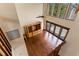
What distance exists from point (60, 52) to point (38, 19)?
1623 mm

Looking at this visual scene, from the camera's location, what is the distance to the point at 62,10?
2902 mm

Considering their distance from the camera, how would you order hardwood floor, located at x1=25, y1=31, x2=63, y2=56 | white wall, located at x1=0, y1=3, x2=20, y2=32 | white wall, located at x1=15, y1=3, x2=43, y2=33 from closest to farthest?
1. white wall, located at x1=0, y1=3, x2=20, y2=32
2. hardwood floor, located at x1=25, y1=31, x2=63, y2=56
3. white wall, located at x1=15, y1=3, x2=43, y2=33

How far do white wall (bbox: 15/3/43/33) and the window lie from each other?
519 mm

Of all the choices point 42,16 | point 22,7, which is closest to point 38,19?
point 42,16

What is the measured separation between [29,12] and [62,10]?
1.26 metres

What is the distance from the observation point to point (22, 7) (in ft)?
10.6

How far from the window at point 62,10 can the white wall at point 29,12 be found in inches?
20.4

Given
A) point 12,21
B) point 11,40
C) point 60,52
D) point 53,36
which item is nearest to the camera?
point 12,21

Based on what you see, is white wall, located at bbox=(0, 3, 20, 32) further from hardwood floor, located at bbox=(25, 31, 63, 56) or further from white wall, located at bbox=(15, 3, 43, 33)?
white wall, located at bbox=(15, 3, 43, 33)

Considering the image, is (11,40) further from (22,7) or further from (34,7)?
(34,7)

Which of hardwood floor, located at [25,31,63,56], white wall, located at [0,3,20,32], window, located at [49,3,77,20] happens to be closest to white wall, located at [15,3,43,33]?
window, located at [49,3,77,20]

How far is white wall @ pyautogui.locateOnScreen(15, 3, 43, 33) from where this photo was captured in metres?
3.30

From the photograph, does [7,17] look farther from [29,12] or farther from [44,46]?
[29,12]

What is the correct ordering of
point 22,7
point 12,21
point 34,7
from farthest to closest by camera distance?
1. point 34,7
2. point 22,7
3. point 12,21
